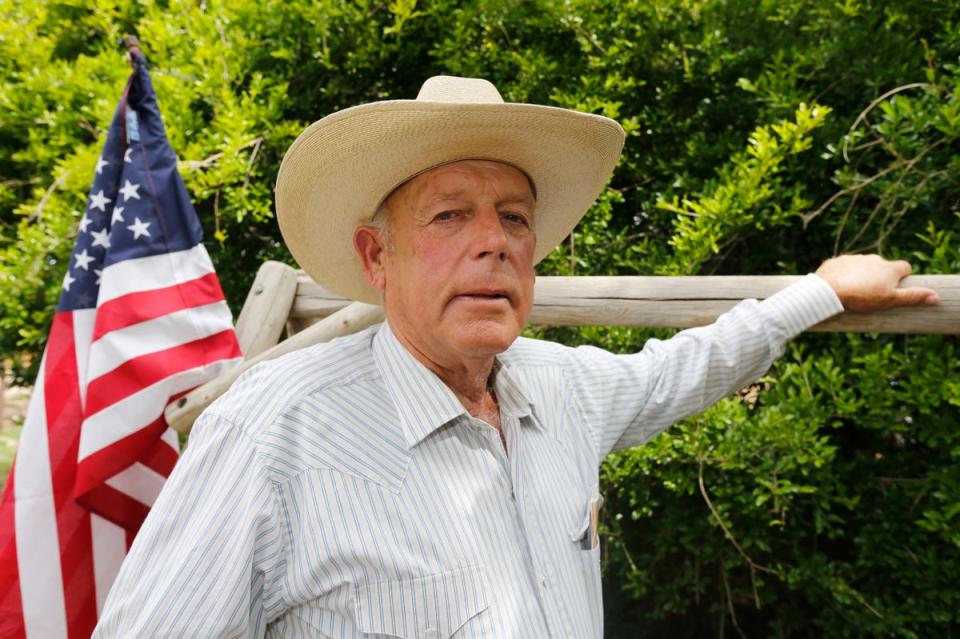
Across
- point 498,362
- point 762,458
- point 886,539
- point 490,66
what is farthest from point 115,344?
point 886,539

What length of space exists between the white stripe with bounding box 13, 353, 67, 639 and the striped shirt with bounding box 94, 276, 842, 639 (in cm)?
119

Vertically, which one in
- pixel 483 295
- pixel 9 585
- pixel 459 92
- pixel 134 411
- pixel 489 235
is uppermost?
pixel 459 92

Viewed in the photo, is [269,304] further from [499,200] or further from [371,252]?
[499,200]

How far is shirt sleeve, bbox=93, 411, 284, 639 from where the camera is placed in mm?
1342

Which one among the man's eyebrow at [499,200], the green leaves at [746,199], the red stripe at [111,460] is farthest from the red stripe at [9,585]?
the green leaves at [746,199]

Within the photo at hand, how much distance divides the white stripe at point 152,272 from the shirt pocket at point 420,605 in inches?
60.5

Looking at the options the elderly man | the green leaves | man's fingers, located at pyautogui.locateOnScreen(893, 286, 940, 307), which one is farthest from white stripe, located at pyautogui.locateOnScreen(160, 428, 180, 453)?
man's fingers, located at pyautogui.locateOnScreen(893, 286, 940, 307)

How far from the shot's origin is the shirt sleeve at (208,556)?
4.40 ft

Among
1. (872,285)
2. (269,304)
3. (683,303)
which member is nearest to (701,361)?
(683,303)

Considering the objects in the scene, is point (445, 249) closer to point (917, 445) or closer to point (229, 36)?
point (917, 445)

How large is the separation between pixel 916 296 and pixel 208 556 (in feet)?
5.38

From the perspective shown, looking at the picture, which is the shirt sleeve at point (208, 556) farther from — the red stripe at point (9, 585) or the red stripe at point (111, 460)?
the red stripe at point (9, 585)

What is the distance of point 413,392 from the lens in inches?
65.2

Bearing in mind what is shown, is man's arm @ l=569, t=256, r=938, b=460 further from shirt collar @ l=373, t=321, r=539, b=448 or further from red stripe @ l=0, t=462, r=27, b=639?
red stripe @ l=0, t=462, r=27, b=639
